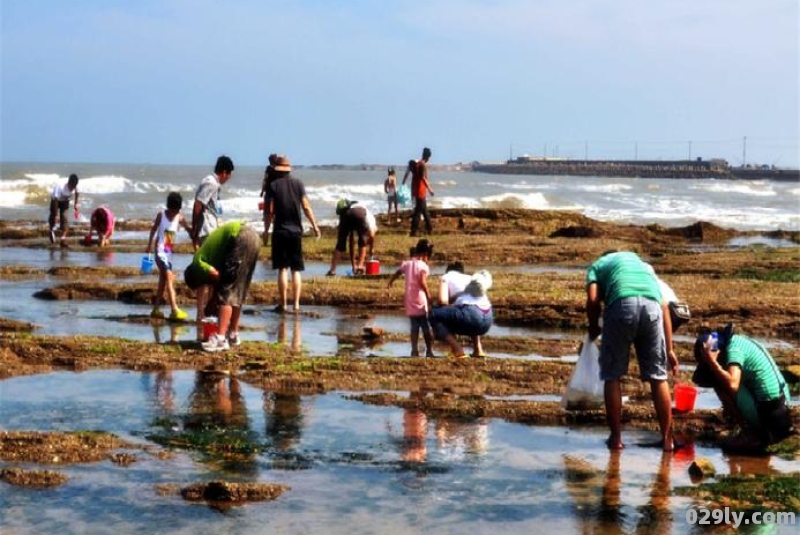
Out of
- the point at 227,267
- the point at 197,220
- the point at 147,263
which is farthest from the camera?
the point at 147,263

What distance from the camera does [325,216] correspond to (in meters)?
47.9

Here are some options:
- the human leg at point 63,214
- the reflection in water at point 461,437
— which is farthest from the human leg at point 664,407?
the human leg at point 63,214

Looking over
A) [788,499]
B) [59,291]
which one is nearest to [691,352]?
[788,499]

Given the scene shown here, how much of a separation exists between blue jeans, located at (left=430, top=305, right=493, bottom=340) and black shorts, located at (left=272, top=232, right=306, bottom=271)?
3590 mm

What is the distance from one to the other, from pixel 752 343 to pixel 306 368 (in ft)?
13.4

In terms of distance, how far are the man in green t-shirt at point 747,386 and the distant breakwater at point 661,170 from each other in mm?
160874

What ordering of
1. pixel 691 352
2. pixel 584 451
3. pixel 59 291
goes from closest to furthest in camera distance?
pixel 584 451, pixel 691 352, pixel 59 291

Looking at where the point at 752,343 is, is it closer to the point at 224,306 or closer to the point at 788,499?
the point at 788,499

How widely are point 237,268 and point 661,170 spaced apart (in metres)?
166

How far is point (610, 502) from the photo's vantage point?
7707 mm

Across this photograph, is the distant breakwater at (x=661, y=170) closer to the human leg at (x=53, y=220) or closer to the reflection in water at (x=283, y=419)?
the human leg at (x=53, y=220)

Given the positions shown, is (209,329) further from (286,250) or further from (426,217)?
(426,217)

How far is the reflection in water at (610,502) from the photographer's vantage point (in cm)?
720

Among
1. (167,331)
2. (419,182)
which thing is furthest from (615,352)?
(419,182)
